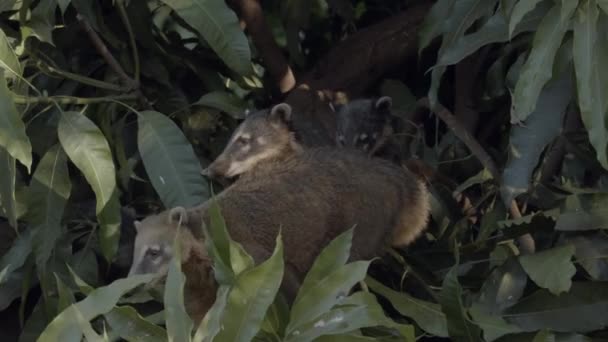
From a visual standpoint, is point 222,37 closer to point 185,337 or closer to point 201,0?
point 201,0

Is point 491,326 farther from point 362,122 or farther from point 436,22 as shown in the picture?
point 362,122

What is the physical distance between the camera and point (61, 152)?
625cm

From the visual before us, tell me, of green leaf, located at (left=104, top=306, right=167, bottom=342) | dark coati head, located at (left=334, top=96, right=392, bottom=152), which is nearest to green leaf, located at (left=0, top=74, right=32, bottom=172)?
green leaf, located at (left=104, top=306, right=167, bottom=342)

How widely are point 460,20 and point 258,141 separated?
1538 mm

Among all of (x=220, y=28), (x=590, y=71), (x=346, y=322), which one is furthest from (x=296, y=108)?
(x=346, y=322)

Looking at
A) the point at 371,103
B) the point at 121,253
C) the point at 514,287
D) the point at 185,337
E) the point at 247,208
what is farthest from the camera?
the point at 371,103

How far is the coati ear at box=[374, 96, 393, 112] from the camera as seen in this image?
7438 millimetres

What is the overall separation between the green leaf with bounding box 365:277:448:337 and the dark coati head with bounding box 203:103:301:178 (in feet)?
3.97

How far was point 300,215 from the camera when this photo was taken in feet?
19.9

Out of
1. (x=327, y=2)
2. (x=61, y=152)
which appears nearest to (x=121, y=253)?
(x=61, y=152)

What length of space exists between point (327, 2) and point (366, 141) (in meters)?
0.71

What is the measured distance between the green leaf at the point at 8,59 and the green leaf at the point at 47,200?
40 cm

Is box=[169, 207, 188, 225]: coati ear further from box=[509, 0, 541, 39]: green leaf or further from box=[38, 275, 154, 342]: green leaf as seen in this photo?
box=[509, 0, 541, 39]: green leaf

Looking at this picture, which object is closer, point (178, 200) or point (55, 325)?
point (55, 325)
